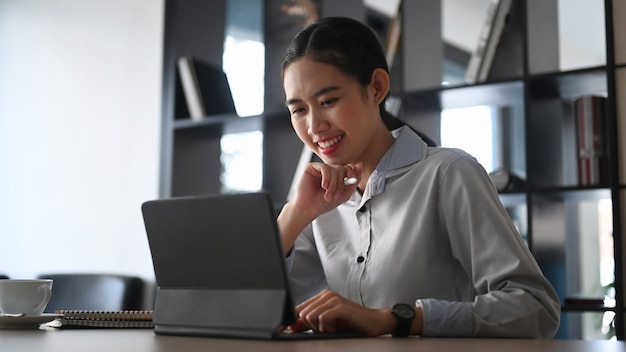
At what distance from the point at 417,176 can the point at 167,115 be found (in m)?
2.08

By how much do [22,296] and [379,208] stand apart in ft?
2.41

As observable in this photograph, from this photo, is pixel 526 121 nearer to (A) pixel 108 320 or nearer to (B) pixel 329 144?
(B) pixel 329 144

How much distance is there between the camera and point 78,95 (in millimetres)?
3885

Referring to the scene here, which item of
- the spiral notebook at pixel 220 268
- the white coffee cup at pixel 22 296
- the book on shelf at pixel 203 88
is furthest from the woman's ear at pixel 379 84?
the book on shelf at pixel 203 88

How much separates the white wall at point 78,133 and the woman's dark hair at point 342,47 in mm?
2004

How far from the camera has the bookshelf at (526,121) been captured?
8.46 ft

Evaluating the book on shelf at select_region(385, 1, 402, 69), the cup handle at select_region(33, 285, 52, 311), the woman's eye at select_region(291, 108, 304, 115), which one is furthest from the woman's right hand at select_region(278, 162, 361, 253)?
the book on shelf at select_region(385, 1, 402, 69)

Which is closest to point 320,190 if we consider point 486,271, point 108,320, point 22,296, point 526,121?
point 486,271

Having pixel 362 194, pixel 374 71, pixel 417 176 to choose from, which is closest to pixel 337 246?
pixel 362 194

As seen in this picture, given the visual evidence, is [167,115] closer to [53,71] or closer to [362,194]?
[53,71]

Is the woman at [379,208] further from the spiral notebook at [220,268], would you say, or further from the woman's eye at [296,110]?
the spiral notebook at [220,268]

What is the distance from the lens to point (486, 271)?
57.8 inches

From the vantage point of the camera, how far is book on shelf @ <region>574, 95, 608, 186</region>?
261 cm

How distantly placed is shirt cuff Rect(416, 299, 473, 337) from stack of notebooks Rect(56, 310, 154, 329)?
1.61 ft
